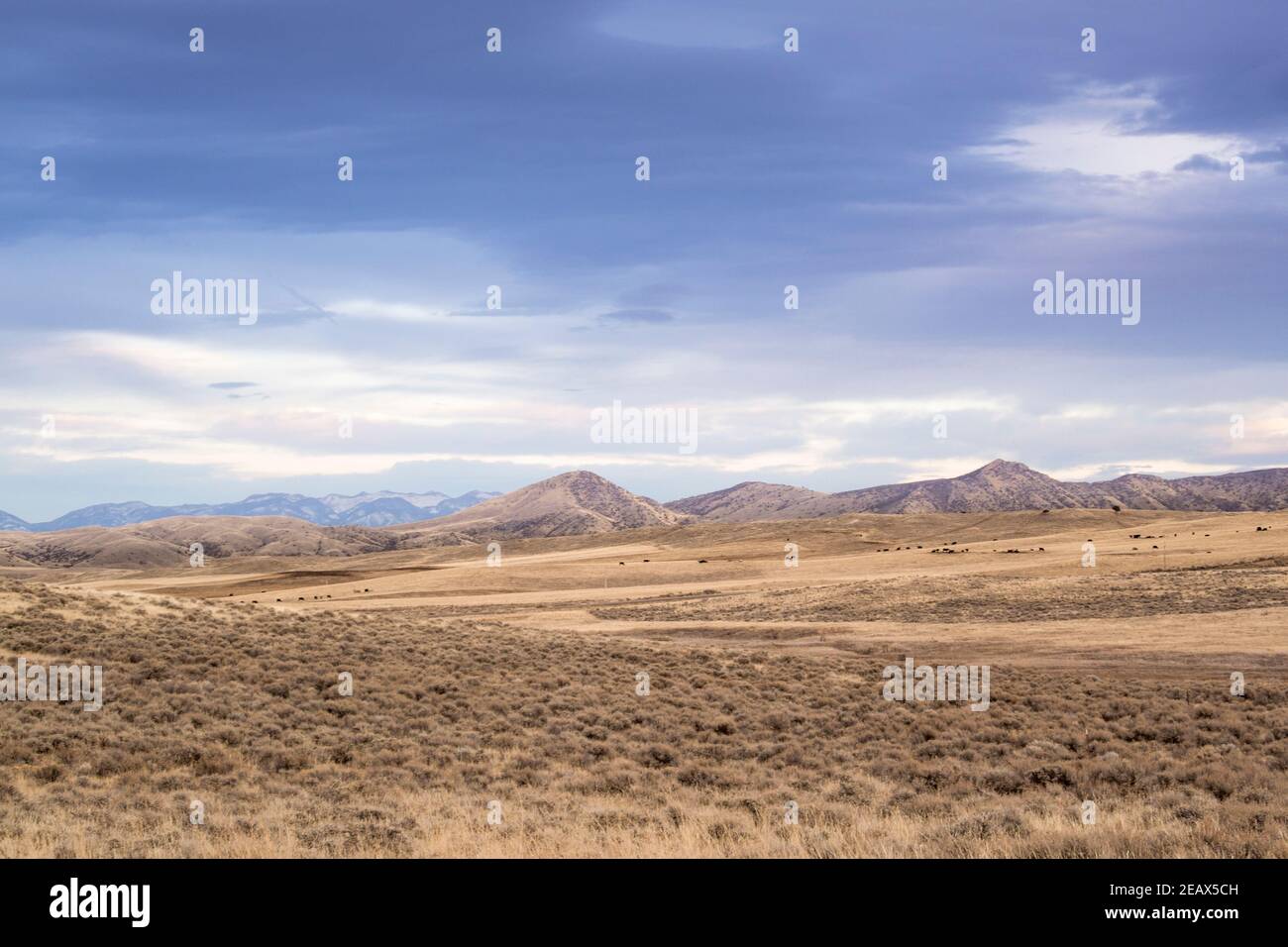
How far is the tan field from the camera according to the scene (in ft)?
43.7

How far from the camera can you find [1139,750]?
67.9 feet

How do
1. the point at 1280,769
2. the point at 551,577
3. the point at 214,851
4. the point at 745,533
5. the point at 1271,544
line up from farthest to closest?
the point at 745,533, the point at 551,577, the point at 1271,544, the point at 1280,769, the point at 214,851

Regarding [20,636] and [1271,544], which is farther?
[1271,544]

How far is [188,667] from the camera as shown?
1085 inches

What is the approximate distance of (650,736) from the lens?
23.0m

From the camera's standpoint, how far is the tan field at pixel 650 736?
13.3 meters
